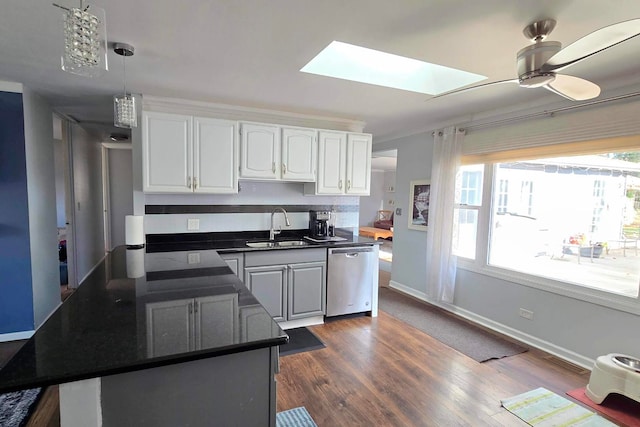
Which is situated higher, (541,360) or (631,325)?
(631,325)

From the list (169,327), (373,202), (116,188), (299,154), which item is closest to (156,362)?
(169,327)

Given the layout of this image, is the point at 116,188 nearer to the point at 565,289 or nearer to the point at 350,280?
the point at 350,280

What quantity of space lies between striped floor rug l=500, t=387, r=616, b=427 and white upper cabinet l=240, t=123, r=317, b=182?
8.54ft

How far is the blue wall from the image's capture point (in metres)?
2.93

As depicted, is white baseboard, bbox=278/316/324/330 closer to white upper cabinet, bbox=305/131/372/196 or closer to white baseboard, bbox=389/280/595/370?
white upper cabinet, bbox=305/131/372/196

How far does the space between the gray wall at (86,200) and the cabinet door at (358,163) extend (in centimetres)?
366

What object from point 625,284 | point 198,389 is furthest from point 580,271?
point 198,389

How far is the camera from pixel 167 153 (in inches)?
119

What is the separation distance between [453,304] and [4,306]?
15.2 feet

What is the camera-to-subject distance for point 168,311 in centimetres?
135

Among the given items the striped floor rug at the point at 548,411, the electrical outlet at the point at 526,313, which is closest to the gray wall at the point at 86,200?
the striped floor rug at the point at 548,411

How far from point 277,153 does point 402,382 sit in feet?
7.81

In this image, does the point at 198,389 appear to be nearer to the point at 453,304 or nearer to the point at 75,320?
the point at 75,320

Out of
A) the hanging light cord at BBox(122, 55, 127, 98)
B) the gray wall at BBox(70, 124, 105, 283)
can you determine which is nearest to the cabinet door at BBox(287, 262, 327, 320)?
the hanging light cord at BBox(122, 55, 127, 98)
